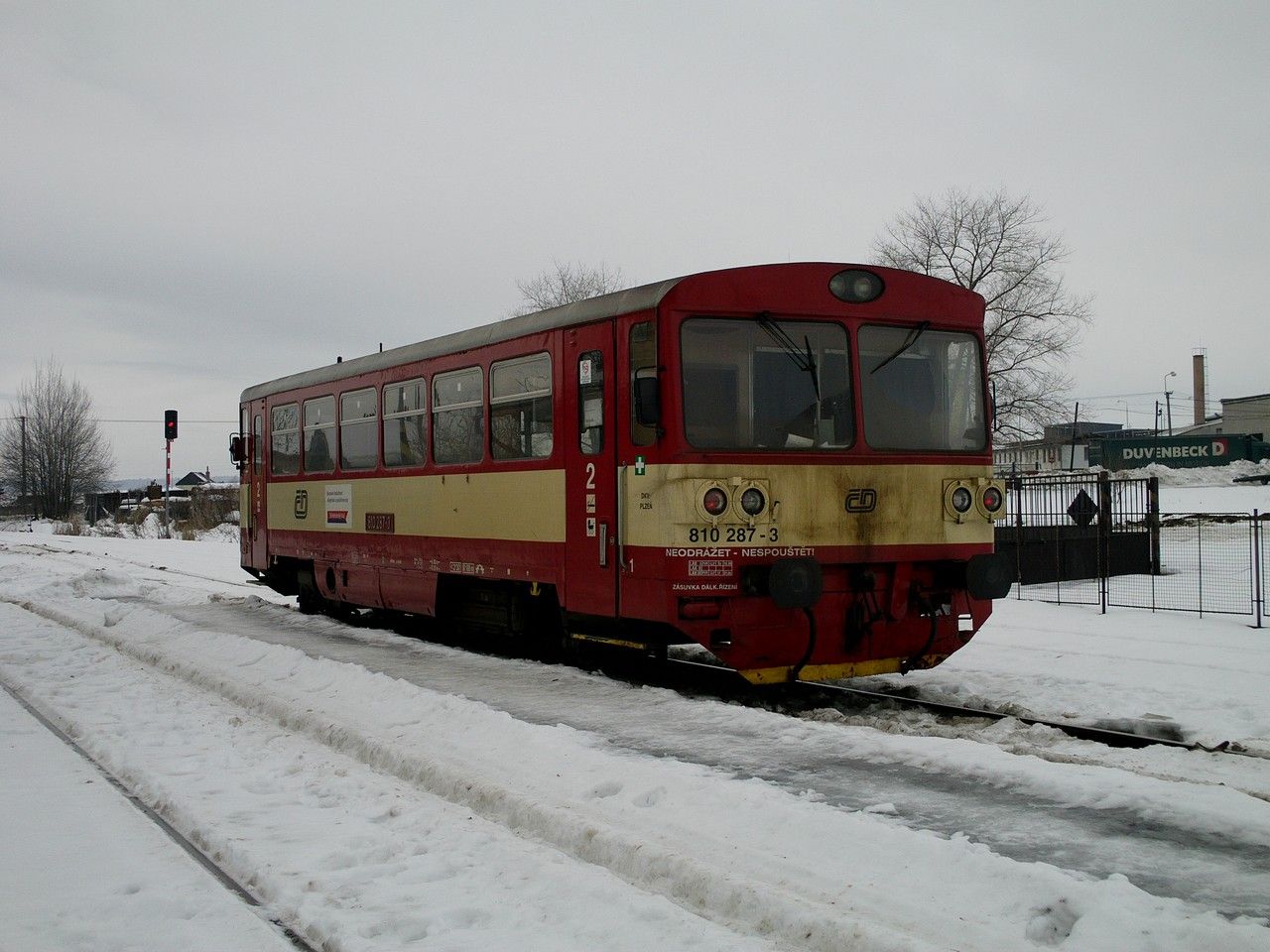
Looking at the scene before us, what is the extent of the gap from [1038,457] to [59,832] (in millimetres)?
70892

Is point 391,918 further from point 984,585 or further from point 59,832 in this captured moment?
point 984,585

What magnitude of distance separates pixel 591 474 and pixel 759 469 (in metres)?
1.52

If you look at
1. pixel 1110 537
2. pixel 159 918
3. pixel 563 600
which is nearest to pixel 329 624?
pixel 563 600

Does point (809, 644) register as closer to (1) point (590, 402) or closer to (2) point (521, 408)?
(1) point (590, 402)

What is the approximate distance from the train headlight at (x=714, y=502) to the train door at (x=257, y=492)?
10.1 meters

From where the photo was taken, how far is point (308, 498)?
14953 mm

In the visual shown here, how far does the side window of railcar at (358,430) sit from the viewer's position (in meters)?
13.2

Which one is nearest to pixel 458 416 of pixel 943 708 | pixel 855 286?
pixel 855 286

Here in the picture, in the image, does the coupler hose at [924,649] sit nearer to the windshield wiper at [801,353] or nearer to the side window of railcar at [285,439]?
the windshield wiper at [801,353]

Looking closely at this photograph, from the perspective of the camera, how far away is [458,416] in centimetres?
1138

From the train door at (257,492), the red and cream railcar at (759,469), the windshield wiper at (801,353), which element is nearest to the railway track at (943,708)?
the red and cream railcar at (759,469)

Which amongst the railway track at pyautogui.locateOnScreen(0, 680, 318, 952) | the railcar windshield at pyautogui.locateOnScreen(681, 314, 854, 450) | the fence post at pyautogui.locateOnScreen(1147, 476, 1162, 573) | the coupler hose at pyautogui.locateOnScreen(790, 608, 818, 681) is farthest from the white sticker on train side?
the fence post at pyautogui.locateOnScreen(1147, 476, 1162, 573)

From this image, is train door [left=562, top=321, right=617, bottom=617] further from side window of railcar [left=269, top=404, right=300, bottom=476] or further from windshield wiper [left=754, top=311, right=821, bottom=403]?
side window of railcar [left=269, top=404, right=300, bottom=476]

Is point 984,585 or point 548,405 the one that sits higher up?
point 548,405
